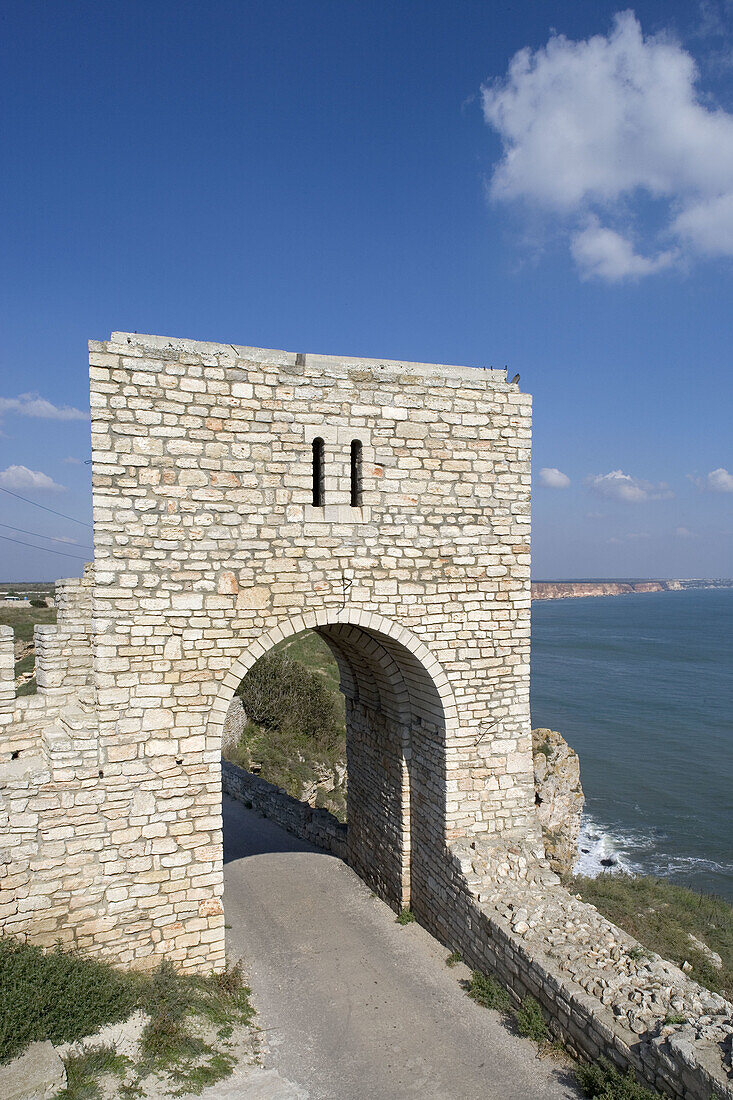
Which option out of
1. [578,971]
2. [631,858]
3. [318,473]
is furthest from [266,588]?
[631,858]

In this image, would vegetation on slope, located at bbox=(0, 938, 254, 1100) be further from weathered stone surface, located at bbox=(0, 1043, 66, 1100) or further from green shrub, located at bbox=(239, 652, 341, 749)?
green shrub, located at bbox=(239, 652, 341, 749)

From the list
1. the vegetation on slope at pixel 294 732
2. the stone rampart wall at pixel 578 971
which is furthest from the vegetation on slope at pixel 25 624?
the stone rampart wall at pixel 578 971

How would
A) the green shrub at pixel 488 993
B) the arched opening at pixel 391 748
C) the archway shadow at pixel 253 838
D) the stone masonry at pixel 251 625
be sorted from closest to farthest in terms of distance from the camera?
the stone masonry at pixel 251 625 → the green shrub at pixel 488 993 → the arched opening at pixel 391 748 → the archway shadow at pixel 253 838

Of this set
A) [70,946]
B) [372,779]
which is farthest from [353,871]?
[70,946]

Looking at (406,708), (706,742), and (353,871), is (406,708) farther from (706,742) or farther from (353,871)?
(706,742)

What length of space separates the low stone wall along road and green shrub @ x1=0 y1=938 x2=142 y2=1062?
1549 millimetres

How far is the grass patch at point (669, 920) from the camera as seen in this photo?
739 centimetres

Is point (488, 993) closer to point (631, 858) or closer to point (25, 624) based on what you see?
point (631, 858)

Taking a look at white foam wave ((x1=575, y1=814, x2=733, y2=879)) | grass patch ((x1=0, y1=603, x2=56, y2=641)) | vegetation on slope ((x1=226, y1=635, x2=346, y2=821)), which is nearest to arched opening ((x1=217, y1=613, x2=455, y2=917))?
vegetation on slope ((x1=226, y1=635, x2=346, y2=821))

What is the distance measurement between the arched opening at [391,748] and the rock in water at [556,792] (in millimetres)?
4836

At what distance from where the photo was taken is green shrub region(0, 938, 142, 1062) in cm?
494

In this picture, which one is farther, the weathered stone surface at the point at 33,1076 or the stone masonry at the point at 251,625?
the stone masonry at the point at 251,625

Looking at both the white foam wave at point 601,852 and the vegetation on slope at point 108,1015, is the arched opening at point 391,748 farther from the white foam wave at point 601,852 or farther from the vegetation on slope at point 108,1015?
the white foam wave at point 601,852

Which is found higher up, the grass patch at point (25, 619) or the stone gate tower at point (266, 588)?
the stone gate tower at point (266, 588)
